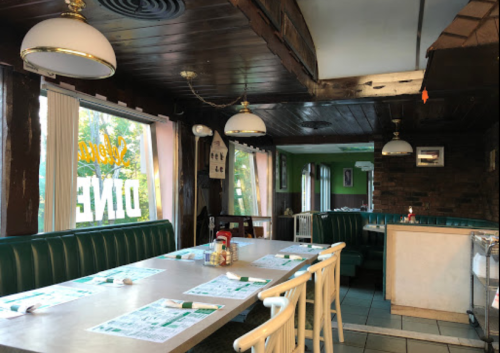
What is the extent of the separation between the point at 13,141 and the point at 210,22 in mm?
1740

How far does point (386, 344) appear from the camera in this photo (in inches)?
135

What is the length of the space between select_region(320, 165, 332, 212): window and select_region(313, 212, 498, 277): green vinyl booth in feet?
17.7

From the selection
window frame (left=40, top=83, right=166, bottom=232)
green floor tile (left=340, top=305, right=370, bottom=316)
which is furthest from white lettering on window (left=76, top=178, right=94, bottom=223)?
green floor tile (left=340, top=305, right=370, bottom=316)

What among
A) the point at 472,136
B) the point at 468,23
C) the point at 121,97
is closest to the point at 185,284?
the point at 468,23

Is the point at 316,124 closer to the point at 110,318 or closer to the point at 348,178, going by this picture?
the point at 110,318

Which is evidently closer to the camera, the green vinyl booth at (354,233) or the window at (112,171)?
the window at (112,171)

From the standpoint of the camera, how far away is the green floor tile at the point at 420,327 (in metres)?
3.77

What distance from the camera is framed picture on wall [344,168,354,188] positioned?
497 inches

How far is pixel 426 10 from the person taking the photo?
3.58 metres

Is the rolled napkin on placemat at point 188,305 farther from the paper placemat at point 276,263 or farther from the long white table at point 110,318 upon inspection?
the paper placemat at point 276,263

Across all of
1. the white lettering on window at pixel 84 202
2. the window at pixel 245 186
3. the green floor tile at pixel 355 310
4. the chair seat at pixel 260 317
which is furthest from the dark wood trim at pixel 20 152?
the window at pixel 245 186

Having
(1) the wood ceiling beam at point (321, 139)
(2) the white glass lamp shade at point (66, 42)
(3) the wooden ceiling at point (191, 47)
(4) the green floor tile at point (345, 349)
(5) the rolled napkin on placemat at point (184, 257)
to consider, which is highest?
(3) the wooden ceiling at point (191, 47)

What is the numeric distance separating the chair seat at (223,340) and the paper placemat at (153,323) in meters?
0.41

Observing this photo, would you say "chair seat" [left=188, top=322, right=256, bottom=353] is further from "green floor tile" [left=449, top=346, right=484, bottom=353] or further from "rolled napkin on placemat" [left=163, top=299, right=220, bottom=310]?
"green floor tile" [left=449, top=346, right=484, bottom=353]
